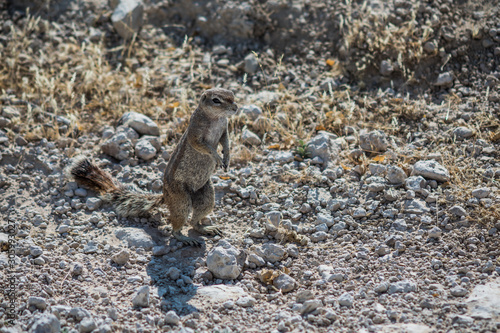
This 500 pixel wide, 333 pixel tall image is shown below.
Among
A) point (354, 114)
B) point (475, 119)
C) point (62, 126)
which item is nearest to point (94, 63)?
point (62, 126)

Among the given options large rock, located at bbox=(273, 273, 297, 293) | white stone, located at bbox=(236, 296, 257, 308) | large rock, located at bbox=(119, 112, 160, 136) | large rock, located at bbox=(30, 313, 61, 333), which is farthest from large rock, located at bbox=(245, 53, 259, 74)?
large rock, located at bbox=(30, 313, 61, 333)

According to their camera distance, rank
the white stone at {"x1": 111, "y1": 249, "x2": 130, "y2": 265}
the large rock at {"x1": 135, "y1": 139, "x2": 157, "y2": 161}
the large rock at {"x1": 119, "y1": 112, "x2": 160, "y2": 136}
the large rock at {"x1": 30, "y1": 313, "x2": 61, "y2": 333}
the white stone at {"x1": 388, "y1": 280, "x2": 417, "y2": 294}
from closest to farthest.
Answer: the large rock at {"x1": 30, "y1": 313, "x2": 61, "y2": 333}, the white stone at {"x1": 388, "y1": 280, "x2": 417, "y2": 294}, the white stone at {"x1": 111, "y1": 249, "x2": 130, "y2": 265}, the large rock at {"x1": 135, "y1": 139, "x2": 157, "y2": 161}, the large rock at {"x1": 119, "y1": 112, "x2": 160, "y2": 136}

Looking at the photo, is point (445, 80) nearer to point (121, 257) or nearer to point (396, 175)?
point (396, 175)

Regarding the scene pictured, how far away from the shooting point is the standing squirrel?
460 cm

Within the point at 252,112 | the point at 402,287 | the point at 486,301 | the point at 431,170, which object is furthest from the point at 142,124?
the point at 486,301

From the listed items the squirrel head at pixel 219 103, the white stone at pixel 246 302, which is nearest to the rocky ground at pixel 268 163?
the white stone at pixel 246 302

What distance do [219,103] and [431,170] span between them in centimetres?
218

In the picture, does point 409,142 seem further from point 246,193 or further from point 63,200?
point 63,200

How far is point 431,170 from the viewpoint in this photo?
4914 mm

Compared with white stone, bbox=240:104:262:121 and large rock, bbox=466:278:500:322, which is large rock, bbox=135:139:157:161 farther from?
large rock, bbox=466:278:500:322

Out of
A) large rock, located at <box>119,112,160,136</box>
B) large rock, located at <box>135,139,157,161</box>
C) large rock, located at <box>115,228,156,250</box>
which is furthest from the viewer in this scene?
large rock, located at <box>119,112,160,136</box>

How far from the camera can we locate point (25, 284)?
3.95 meters

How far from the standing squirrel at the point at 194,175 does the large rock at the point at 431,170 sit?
1.91m

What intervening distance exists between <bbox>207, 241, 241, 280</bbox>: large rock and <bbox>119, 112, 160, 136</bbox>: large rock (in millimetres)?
2301
